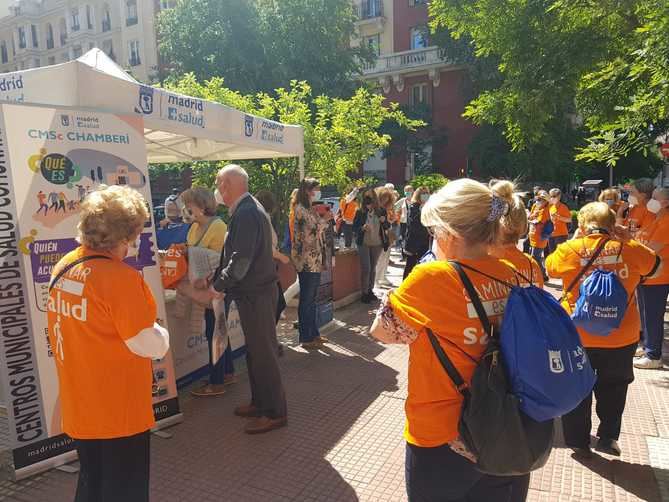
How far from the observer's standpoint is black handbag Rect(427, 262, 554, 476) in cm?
161

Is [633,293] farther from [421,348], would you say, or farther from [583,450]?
[421,348]

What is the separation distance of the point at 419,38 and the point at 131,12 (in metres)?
23.4

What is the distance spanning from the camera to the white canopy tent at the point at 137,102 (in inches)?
137

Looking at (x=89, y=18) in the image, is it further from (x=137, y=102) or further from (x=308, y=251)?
(x=137, y=102)

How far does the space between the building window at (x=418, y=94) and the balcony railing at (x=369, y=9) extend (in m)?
5.06

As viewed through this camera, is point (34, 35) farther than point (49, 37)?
Yes

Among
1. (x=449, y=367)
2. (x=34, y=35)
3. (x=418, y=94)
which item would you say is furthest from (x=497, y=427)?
(x=34, y=35)

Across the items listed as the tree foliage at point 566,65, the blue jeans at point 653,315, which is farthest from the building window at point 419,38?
the blue jeans at point 653,315

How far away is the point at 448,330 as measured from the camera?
1.74 m

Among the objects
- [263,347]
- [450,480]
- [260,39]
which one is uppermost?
[260,39]

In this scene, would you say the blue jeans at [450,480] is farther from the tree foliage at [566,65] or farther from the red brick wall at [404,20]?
the red brick wall at [404,20]

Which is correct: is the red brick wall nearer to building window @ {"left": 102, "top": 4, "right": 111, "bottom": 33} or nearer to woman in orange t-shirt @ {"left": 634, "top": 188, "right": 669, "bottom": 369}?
building window @ {"left": 102, "top": 4, "right": 111, "bottom": 33}

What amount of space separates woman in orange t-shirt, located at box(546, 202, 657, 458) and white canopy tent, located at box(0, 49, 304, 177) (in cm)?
319

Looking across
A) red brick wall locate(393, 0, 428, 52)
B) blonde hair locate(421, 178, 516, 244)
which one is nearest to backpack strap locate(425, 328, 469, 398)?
blonde hair locate(421, 178, 516, 244)
